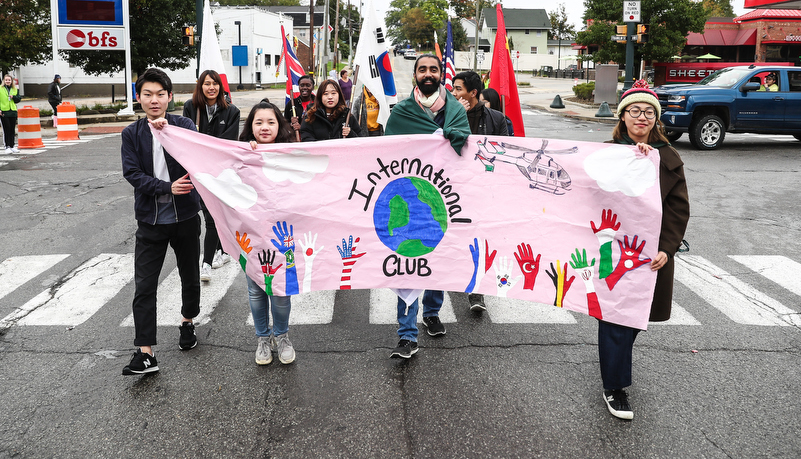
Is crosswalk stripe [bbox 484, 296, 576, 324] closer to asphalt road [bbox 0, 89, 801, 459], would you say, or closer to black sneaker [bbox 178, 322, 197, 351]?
asphalt road [bbox 0, 89, 801, 459]

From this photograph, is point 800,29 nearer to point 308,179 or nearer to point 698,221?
point 698,221

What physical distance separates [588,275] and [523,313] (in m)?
1.60

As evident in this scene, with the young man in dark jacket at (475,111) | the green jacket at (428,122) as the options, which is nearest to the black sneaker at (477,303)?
the young man in dark jacket at (475,111)

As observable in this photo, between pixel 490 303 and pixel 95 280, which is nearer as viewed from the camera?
pixel 490 303

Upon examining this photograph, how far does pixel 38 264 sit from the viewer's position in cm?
694

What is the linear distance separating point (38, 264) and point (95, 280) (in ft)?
3.33

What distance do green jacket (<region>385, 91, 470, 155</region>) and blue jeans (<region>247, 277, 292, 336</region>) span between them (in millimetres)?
1402

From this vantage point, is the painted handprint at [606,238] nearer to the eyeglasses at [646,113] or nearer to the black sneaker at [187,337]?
the eyeglasses at [646,113]

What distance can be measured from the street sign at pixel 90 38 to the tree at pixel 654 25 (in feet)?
65.9

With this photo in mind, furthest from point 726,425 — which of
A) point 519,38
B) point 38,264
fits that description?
point 519,38

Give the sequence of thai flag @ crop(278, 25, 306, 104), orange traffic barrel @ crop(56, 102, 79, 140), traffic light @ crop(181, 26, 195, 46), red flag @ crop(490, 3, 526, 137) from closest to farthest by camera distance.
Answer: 1. red flag @ crop(490, 3, 526, 137)
2. thai flag @ crop(278, 25, 306, 104)
3. orange traffic barrel @ crop(56, 102, 79, 140)
4. traffic light @ crop(181, 26, 195, 46)

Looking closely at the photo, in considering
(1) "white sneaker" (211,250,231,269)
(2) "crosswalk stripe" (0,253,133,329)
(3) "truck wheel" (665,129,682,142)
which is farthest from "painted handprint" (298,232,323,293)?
(3) "truck wheel" (665,129,682,142)

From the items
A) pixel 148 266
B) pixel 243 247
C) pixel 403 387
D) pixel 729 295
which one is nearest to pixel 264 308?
pixel 243 247

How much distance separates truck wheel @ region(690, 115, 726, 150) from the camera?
15680 mm
